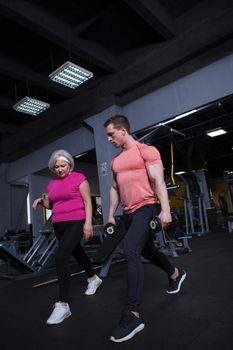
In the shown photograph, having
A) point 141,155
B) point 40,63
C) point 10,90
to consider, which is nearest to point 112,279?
point 141,155

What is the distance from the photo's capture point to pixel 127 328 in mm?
1384

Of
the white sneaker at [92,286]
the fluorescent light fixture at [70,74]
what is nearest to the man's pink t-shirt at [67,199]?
the white sneaker at [92,286]

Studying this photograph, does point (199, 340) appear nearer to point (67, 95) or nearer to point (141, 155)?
point (141, 155)

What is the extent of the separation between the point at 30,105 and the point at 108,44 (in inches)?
91.8

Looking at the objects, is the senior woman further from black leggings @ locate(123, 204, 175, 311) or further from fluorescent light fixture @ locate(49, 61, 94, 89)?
fluorescent light fixture @ locate(49, 61, 94, 89)

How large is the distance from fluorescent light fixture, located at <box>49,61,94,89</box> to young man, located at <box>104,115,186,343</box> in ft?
11.9

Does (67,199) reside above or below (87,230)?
above

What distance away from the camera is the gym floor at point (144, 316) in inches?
52.2

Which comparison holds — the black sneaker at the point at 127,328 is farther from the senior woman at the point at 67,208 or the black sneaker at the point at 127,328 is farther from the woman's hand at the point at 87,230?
the woman's hand at the point at 87,230

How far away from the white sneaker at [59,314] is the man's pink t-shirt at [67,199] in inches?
22.8

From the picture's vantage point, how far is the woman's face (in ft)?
6.60

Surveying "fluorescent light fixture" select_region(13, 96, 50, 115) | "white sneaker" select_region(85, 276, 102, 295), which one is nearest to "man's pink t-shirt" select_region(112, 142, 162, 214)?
"white sneaker" select_region(85, 276, 102, 295)

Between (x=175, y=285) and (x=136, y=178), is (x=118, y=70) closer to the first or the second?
(x=136, y=178)

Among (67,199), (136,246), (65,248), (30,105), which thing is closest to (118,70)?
(30,105)
